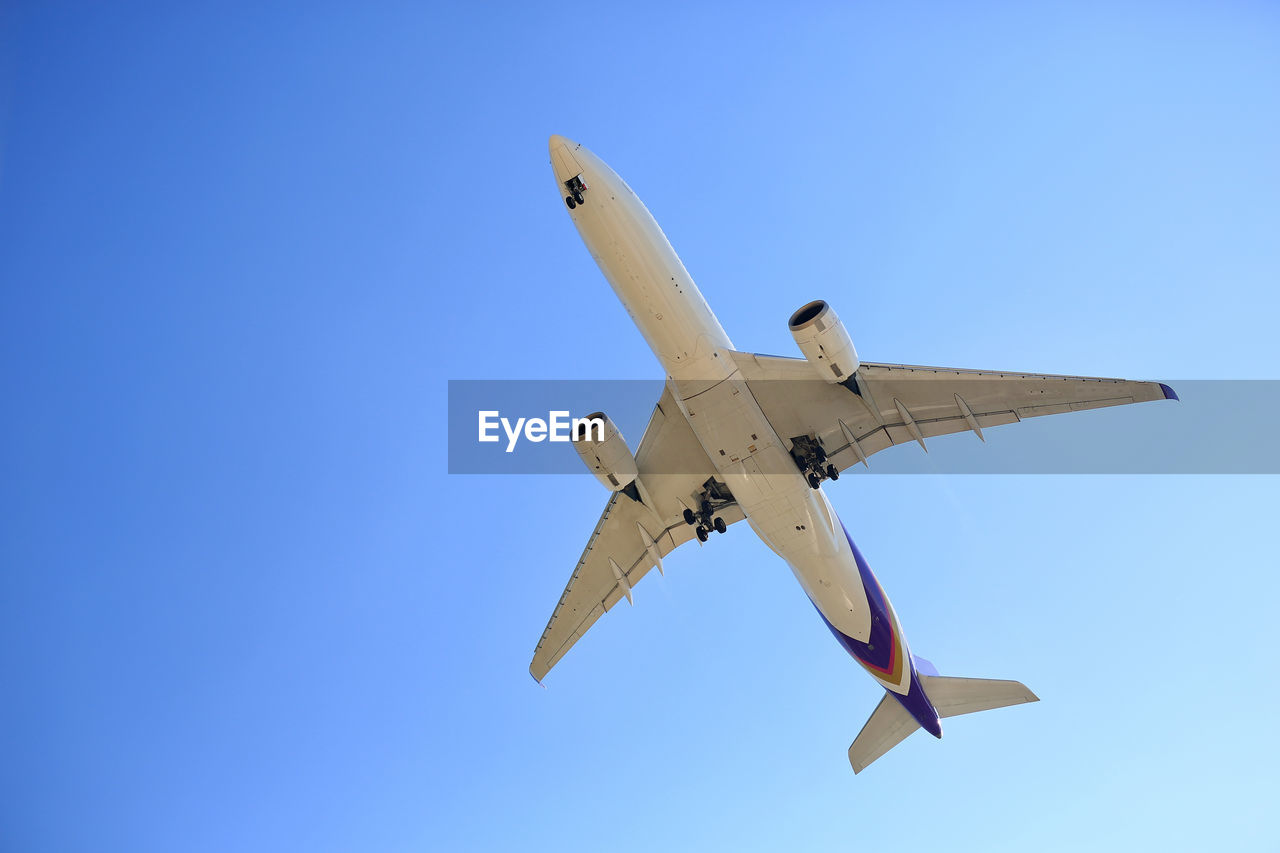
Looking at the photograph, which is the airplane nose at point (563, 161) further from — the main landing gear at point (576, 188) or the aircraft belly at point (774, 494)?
the aircraft belly at point (774, 494)

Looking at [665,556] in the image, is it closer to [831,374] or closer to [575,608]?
[575,608]

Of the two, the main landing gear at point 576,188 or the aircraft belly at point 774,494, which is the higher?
the main landing gear at point 576,188

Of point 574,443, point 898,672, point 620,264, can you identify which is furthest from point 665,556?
point 620,264

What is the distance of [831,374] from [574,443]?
6.52m

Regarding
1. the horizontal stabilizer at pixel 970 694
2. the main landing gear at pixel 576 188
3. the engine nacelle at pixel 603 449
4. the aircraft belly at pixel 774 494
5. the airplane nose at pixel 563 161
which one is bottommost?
the horizontal stabilizer at pixel 970 694

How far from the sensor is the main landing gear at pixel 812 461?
23109mm

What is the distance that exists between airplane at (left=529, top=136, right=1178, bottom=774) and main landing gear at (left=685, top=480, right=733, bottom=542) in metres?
0.04

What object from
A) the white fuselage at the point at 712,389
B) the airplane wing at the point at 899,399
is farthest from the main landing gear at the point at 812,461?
the airplane wing at the point at 899,399

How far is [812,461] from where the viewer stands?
2320 cm

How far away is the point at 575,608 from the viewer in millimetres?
26766

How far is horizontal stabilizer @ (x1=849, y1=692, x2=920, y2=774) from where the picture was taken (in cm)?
2767

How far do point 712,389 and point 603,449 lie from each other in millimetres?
3171

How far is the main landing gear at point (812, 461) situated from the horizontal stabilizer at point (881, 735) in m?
8.67

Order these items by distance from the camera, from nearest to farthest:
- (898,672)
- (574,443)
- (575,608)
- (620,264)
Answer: (620,264), (574,443), (898,672), (575,608)
